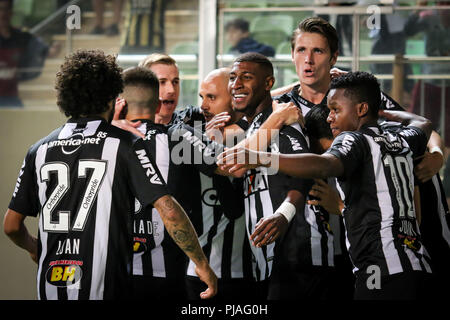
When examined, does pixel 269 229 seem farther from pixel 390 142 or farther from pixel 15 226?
pixel 15 226

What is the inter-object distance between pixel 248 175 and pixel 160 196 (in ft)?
3.34

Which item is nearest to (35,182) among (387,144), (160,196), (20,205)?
(20,205)

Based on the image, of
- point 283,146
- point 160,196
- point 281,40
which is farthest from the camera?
point 281,40

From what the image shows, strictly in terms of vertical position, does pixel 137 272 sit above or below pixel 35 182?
below

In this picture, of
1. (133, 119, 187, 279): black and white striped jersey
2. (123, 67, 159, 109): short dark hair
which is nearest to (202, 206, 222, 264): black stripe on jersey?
(133, 119, 187, 279): black and white striped jersey

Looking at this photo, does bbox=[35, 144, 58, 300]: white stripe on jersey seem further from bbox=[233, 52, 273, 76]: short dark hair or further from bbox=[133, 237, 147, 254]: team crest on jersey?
bbox=[233, 52, 273, 76]: short dark hair

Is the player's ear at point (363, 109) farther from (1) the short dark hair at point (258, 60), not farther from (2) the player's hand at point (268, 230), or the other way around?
(1) the short dark hair at point (258, 60)

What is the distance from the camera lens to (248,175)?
3.77 metres

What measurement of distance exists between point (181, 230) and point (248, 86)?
1.28 meters

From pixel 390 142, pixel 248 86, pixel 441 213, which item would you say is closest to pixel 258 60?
pixel 248 86

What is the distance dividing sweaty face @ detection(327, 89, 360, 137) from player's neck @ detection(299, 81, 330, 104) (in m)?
0.63

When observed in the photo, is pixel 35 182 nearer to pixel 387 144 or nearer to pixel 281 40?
pixel 387 144

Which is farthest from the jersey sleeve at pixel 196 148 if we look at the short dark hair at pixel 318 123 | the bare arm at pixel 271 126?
the short dark hair at pixel 318 123

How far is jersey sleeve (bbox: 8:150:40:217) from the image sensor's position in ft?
9.61
